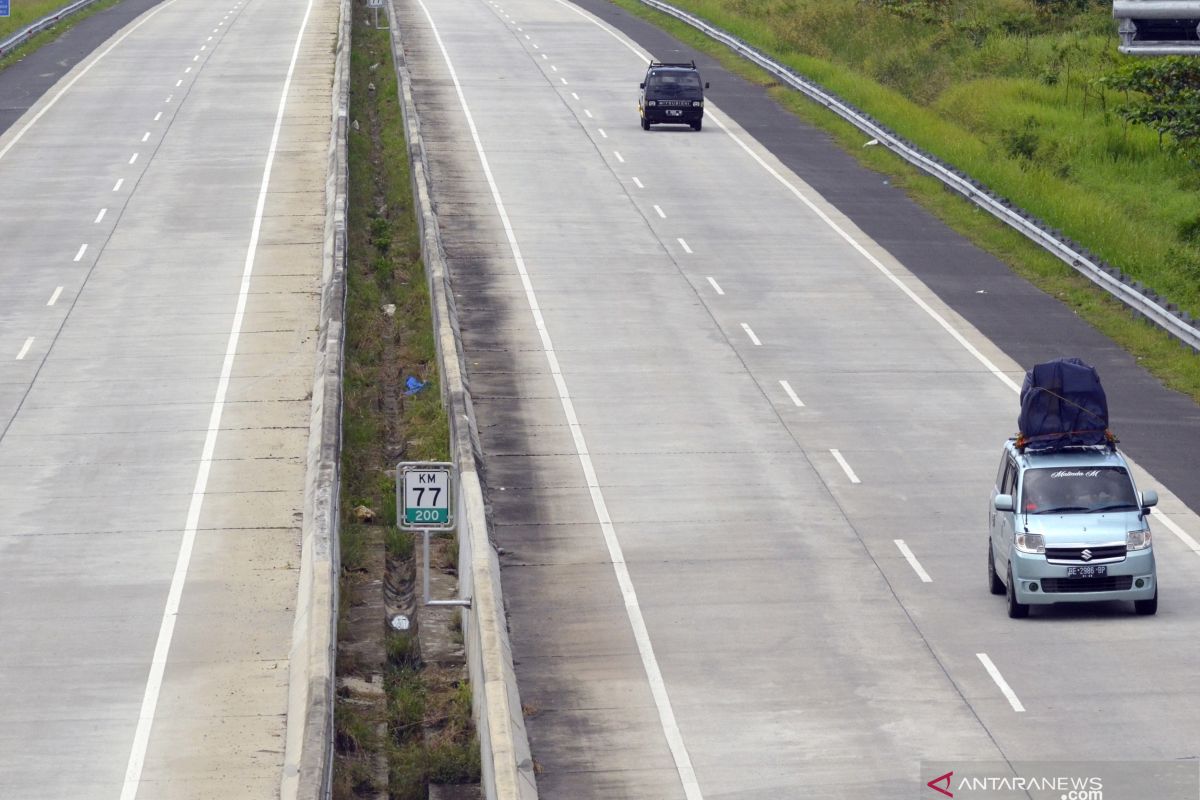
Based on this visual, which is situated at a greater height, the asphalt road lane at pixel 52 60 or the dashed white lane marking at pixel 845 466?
the dashed white lane marking at pixel 845 466

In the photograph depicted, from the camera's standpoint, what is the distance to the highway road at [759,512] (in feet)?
52.5

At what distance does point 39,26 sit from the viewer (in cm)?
7088

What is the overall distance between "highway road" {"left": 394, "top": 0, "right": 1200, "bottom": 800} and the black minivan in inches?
296

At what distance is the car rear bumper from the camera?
1836cm

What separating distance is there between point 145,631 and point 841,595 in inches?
296

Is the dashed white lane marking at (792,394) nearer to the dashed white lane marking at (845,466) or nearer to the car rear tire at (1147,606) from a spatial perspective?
the dashed white lane marking at (845,466)

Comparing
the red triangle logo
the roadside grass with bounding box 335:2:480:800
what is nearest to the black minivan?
the roadside grass with bounding box 335:2:480:800

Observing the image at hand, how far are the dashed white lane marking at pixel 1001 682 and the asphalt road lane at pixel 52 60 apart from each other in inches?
1604

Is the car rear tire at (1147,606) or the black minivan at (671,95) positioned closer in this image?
the car rear tire at (1147,606)

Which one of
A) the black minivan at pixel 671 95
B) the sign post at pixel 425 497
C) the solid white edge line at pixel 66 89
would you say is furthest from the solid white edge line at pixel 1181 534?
the solid white edge line at pixel 66 89

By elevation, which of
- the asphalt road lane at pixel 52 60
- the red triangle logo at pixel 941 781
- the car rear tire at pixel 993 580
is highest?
the red triangle logo at pixel 941 781

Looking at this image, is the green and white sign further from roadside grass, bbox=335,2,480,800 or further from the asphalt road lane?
the asphalt road lane

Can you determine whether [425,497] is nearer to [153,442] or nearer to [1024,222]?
[153,442]

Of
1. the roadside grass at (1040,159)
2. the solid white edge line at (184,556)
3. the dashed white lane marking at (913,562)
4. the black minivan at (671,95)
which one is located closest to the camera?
the solid white edge line at (184,556)
